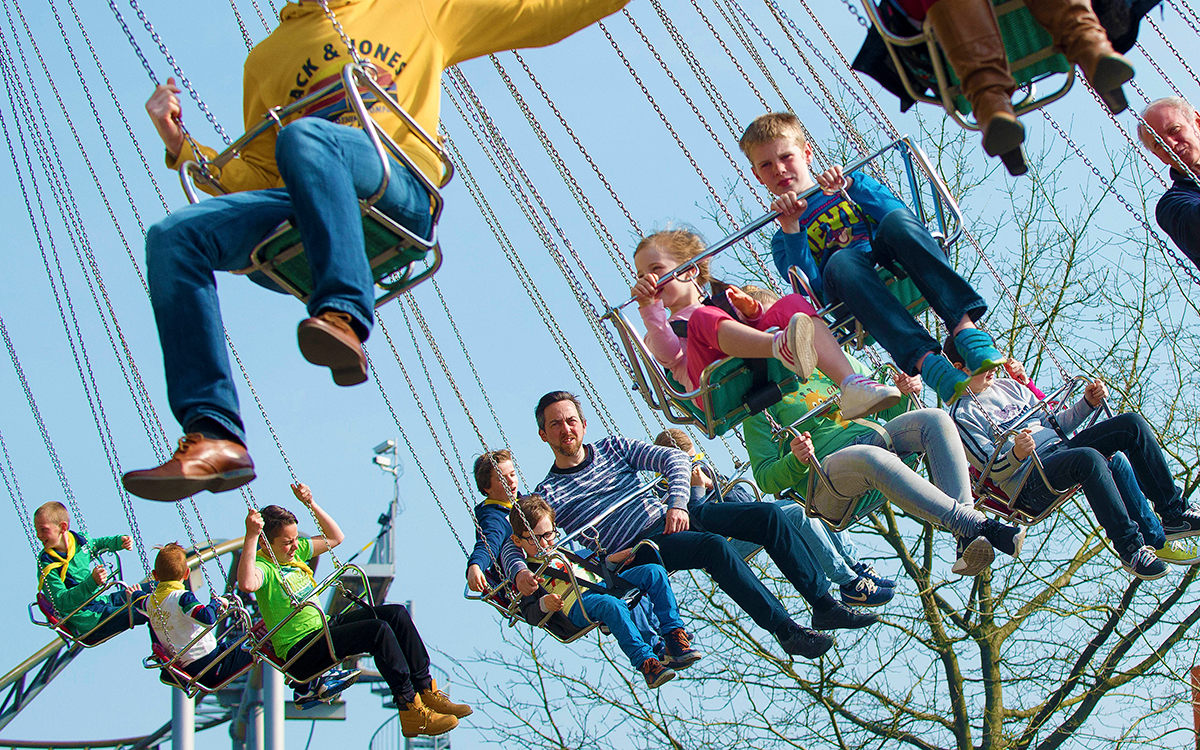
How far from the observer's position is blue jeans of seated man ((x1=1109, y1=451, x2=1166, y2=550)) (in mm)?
6277

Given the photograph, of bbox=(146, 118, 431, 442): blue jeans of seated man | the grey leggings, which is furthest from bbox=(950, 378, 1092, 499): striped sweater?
bbox=(146, 118, 431, 442): blue jeans of seated man

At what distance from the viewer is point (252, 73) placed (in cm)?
520

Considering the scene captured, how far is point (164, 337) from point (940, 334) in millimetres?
10052

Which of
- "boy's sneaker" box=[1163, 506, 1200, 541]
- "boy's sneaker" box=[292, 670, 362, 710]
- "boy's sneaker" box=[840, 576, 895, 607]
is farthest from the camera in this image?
"boy's sneaker" box=[292, 670, 362, 710]

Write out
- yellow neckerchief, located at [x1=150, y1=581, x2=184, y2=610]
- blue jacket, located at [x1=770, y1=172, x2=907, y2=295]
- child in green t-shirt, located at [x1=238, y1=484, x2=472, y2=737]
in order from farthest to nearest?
yellow neckerchief, located at [x1=150, y1=581, x2=184, y2=610], child in green t-shirt, located at [x1=238, y1=484, x2=472, y2=737], blue jacket, located at [x1=770, y1=172, x2=907, y2=295]

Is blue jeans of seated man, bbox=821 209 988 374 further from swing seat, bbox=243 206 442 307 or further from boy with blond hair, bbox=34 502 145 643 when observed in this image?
boy with blond hair, bbox=34 502 145 643

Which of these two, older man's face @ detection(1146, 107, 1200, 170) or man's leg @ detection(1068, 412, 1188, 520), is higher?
older man's face @ detection(1146, 107, 1200, 170)

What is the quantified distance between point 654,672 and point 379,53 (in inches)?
111

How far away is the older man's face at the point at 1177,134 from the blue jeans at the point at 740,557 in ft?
7.38

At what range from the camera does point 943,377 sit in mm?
5449

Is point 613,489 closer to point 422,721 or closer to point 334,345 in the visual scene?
point 422,721

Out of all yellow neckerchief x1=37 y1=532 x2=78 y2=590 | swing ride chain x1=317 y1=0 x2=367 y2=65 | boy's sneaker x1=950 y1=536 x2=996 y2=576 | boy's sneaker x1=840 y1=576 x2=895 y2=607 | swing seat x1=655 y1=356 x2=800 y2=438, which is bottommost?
boy's sneaker x1=950 y1=536 x2=996 y2=576

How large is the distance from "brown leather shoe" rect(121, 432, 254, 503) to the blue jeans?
9.63 ft

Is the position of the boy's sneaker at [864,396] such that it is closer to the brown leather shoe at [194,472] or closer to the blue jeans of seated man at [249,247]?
the blue jeans of seated man at [249,247]
